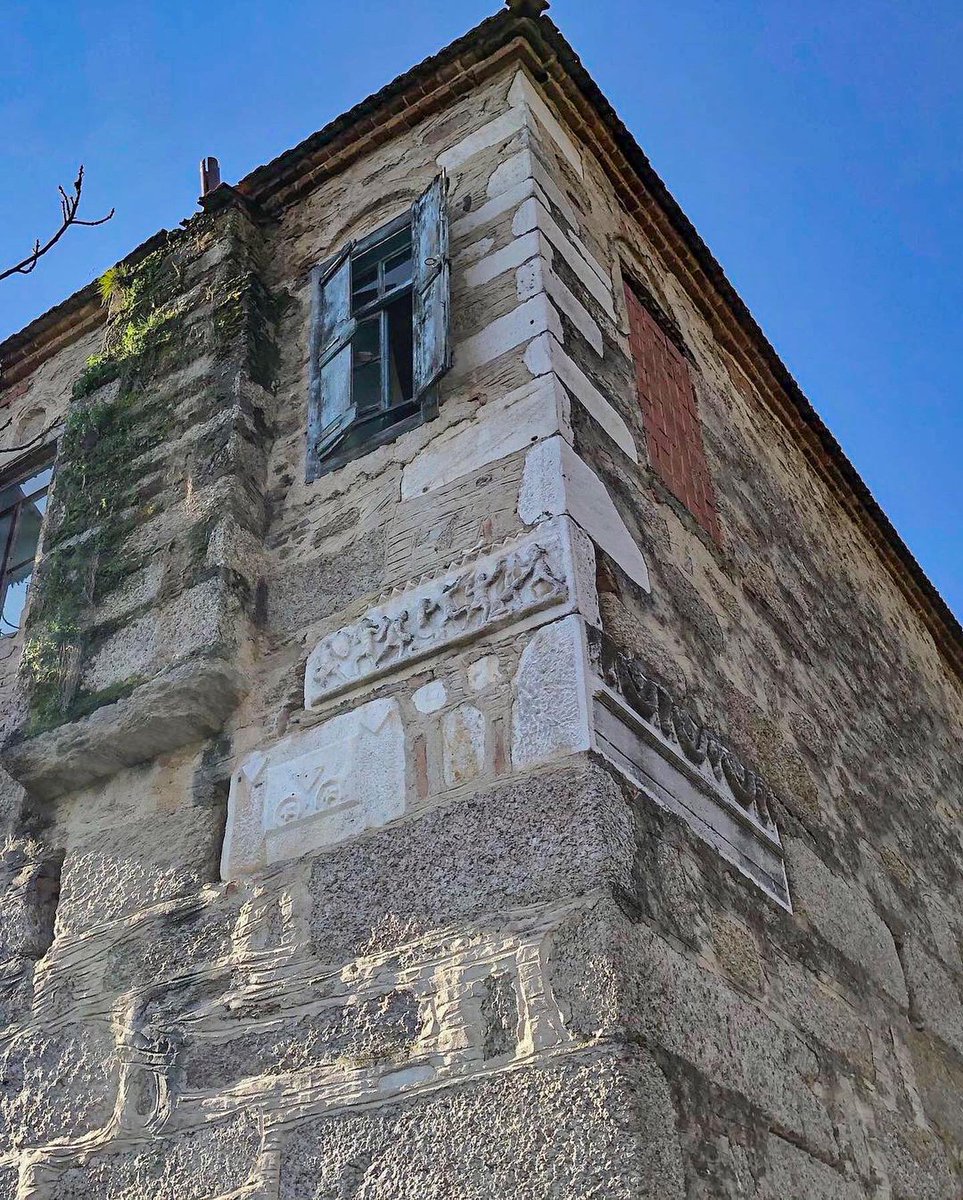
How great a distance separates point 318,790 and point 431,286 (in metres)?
1.59

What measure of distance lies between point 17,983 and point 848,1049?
2080 mm

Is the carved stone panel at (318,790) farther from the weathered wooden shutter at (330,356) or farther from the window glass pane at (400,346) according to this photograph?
the window glass pane at (400,346)

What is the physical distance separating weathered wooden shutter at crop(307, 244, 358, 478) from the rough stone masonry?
0.02 meters

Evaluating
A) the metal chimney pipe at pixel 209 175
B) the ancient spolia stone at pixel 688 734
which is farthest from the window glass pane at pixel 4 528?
the ancient spolia stone at pixel 688 734

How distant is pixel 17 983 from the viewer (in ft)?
10.2

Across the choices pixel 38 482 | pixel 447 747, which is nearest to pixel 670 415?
pixel 447 747

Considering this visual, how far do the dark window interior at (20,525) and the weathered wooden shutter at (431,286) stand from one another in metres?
1.87

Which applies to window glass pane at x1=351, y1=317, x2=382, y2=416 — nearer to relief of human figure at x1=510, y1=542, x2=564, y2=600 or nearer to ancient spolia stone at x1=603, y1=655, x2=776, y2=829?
relief of human figure at x1=510, y1=542, x2=564, y2=600

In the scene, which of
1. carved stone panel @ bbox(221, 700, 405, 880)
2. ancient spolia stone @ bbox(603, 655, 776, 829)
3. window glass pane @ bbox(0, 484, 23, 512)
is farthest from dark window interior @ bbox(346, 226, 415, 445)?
window glass pane @ bbox(0, 484, 23, 512)

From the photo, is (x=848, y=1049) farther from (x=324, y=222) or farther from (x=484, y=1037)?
(x=324, y=222)

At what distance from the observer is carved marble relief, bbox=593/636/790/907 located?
2674 mm

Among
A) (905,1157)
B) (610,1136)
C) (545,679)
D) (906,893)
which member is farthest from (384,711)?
(906,893)

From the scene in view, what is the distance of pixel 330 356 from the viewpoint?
391 cm

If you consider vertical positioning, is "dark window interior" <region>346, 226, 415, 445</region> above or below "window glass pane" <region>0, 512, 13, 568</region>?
below
